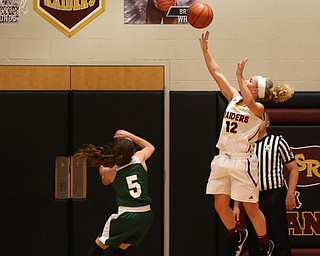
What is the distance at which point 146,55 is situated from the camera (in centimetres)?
687

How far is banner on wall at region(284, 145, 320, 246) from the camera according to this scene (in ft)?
22.2

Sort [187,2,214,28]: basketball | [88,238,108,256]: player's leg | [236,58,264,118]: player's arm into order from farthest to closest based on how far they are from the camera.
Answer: [187,2,214,28]: basketball
[88,238,108,256]: player's leg
[236,58,264,118]: player's arm

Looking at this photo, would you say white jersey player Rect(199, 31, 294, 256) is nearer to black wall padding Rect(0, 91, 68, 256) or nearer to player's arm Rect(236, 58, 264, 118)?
player's arm Rect(236, 58, 264, 118)

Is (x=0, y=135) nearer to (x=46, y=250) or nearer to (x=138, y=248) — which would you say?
(x=46, y=250)

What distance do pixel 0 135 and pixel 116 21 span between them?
1713 mm

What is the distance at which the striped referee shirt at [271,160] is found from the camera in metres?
5.83

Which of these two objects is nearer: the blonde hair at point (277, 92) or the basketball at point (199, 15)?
the blonde hair at point (277, 92)

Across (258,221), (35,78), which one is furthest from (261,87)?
(35,78)

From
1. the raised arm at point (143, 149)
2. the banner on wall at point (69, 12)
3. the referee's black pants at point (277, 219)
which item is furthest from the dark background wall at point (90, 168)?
the referee's black pants at point (277, 219)

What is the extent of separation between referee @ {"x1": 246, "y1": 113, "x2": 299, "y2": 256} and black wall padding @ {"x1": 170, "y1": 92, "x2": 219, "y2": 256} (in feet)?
A: 3.05

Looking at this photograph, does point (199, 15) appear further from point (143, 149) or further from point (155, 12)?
point (143, 149)

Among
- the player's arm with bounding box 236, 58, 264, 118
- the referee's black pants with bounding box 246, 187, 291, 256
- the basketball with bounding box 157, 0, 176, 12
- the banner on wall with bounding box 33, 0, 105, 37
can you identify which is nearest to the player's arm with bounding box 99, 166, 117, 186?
the player's arm with bounding box 236, 58, 264, 118

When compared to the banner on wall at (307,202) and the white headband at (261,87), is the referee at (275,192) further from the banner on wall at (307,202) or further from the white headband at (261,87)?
the banner on wall at (307,202)

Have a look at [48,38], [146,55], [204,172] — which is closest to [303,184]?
[204,172]
